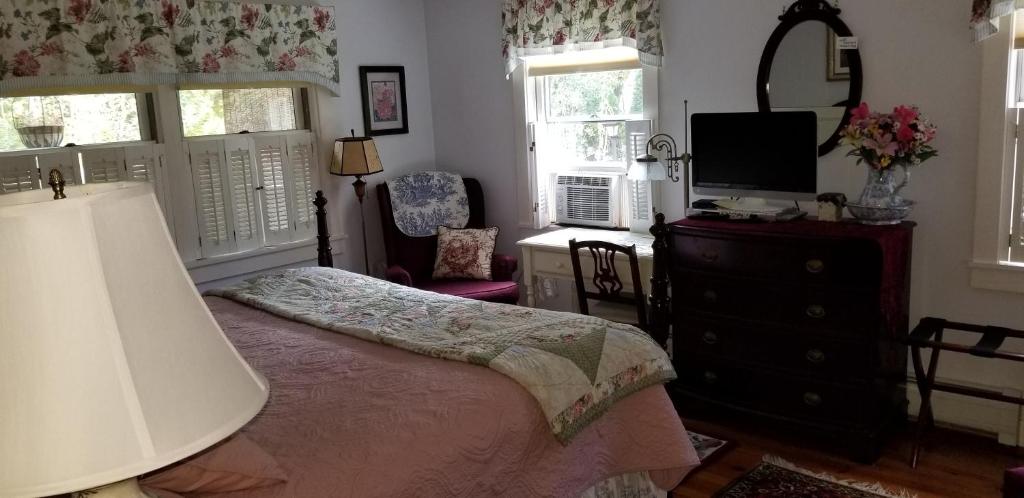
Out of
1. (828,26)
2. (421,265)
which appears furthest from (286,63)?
(828,26)

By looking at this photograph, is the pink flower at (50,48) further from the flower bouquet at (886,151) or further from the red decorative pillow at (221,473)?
the flower bouquet at (886,151)

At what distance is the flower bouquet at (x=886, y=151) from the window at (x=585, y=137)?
124cm

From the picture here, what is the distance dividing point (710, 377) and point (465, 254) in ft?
5.62

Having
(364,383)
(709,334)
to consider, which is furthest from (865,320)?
(364,383)

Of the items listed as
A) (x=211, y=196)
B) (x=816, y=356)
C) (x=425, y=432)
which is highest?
(x=211, y=196)

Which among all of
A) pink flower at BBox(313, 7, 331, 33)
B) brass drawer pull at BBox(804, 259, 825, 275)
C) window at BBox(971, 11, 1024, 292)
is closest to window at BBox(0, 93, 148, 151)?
pink flower at BBox(313, 7, 331, 33)

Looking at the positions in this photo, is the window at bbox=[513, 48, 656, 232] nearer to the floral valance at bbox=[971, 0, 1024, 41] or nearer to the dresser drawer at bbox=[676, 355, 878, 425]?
the dresser drawer at bbox=[676, 355, 878, 425]

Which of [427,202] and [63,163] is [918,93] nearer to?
[427,202]

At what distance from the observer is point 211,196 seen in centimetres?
448

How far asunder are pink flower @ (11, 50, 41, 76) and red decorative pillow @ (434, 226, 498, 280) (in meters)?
2.26

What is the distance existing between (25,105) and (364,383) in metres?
2.59

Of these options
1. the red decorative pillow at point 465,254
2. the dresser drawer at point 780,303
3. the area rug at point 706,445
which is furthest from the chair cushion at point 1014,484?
the red decorative pillow at point 465,254

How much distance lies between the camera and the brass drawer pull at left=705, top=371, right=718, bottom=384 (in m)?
3.78

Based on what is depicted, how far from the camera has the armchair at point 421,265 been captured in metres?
4.69
